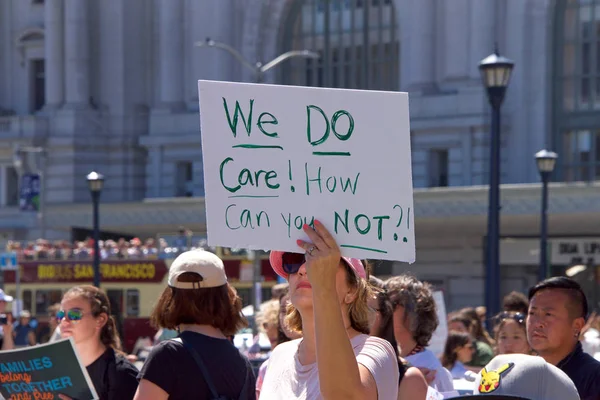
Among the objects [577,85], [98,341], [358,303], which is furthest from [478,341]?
[577,85]

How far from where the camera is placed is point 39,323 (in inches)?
1348

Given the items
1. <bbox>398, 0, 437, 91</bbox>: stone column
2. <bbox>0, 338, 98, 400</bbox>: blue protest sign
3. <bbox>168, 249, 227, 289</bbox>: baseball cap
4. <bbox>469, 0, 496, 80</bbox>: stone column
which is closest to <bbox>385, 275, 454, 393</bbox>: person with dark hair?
<bbox>168, 249, 227, 289</bbox>: baseball cap

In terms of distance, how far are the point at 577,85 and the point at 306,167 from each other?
4443cm

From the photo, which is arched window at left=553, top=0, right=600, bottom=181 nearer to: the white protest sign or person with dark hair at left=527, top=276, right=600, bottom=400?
person with dark hair at left=527, top=276, right=600, bottom=400

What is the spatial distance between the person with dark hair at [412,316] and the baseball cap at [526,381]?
8.25 ft

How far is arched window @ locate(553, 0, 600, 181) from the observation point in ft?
156

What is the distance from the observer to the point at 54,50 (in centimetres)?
5738

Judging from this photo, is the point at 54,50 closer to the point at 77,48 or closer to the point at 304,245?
the point at 77,48

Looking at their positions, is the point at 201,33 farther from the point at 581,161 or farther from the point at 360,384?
the point at 360,384

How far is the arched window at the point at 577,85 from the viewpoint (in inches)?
1866

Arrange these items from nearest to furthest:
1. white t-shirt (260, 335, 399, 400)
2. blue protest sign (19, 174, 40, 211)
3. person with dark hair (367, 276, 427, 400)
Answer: white t-shirt (260, 335, 399, 400)
person with dark hair (367, 276, 427, 400)
blue protest sign (19, 174, 40, 211)

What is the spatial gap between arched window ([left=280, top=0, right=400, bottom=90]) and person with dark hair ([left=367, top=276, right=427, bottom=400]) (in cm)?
4541

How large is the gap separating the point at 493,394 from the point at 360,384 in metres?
0.41

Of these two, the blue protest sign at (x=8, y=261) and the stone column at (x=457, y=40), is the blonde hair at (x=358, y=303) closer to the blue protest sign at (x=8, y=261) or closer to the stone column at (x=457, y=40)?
the blue protest sign at (x=8, y=261)
